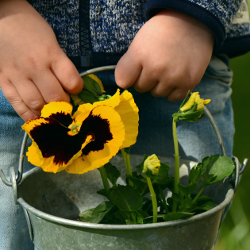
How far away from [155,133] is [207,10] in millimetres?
359

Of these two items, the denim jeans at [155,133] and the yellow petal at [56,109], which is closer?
the yellow petal at [56,109]

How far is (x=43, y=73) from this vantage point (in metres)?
0.56

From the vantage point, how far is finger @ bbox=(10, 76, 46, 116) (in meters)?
0.57

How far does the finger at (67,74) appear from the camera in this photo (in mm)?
551

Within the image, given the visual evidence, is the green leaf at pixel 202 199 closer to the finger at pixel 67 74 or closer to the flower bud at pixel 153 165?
the flower bud at pixel 153 165

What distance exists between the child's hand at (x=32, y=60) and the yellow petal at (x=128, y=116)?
0.11 meters

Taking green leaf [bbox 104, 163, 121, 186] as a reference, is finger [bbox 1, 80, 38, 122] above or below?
above

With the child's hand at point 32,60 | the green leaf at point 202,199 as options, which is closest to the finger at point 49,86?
the child's hand at point 32,60

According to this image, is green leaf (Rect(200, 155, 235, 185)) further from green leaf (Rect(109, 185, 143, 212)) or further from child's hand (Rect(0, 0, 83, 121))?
child's hand (Rect(0, 0, 83, 121))

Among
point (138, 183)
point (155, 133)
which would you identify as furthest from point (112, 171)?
point (155, 133)

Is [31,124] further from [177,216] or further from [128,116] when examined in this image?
[177,216]

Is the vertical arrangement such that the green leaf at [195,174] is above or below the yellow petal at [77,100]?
below

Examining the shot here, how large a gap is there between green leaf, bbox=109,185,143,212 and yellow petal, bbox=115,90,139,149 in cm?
8

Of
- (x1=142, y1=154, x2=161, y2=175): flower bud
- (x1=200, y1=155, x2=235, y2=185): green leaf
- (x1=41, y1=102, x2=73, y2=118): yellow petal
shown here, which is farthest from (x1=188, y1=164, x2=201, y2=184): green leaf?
(x1=41, y1=102, x2=73, y2=118): yellow petal
